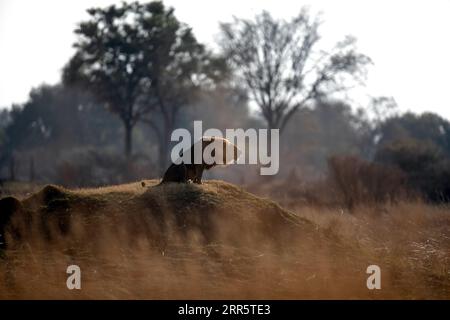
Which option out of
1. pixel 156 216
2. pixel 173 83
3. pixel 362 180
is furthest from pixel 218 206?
pixel 173 83

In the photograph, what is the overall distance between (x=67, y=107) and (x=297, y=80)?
28057 millimetres

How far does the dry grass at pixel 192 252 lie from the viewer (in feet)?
26.7

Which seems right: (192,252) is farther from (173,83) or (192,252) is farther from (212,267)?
(173,83)

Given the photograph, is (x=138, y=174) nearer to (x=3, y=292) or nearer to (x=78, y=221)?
(x=78, y=221)

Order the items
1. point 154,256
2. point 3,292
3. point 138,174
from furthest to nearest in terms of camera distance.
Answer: point 138,174
point 154,256
point 3,292

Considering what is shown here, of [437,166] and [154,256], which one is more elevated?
[437,166]

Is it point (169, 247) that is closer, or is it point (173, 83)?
point (169, 247)

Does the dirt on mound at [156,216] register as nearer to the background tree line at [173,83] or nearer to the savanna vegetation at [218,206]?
the savanna vegetation at [218,206]

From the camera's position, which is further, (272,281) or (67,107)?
(67,107)

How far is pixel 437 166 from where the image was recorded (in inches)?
1045

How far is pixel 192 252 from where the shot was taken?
9.42 meters

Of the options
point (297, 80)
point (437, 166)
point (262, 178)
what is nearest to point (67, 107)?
point (297, 80)

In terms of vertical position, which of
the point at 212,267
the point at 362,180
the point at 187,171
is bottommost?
the point at 212,267
